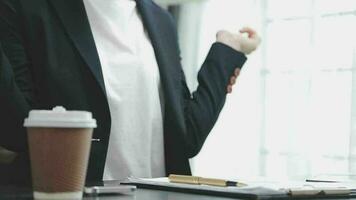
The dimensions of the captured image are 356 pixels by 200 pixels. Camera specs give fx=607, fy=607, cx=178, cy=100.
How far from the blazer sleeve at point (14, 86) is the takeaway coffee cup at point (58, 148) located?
366mm

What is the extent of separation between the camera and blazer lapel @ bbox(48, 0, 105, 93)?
1.19 metres

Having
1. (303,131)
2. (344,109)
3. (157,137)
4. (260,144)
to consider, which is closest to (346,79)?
(344,109)

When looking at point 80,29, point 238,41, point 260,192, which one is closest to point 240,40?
point 238,41

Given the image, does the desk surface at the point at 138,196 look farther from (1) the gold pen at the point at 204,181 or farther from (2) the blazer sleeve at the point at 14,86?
(2) the blazer sleeve at the point at 14,86

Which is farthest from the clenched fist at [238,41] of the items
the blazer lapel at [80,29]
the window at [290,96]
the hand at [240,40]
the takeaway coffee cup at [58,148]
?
the takeaway coffee cup at [58,148]

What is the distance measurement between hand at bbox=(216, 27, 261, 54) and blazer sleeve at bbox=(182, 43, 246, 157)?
0.07 ft

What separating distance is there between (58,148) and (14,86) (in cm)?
41

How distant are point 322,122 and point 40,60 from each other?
119 centimetres

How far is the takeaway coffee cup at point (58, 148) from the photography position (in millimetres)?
649

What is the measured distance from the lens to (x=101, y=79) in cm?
119

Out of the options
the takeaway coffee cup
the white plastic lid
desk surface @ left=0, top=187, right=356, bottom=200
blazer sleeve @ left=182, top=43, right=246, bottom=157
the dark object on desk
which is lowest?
desk surface @ left=0, top=187, right=356, bottom=200

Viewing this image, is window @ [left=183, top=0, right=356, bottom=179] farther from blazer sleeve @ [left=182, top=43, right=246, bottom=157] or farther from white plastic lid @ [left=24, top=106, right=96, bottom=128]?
white plastic lid @ [left=24, top=106, right=96, bottom=128]

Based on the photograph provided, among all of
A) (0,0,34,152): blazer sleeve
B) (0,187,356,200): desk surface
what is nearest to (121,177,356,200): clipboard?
(0,187,356,200): desk surface

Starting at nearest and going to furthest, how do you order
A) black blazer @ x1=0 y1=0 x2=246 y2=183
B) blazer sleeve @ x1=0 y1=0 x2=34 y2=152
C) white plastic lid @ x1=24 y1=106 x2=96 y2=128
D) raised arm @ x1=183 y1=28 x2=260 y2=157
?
1. white plastic lid @ x1=24 y1=106 x2=96 y2=128
2. blazer sleeve @ x1=0 y1=0 x2=34 y2=152
3. black blazer @ x1=0 y1=0 x2=246 y2=183
4. raised arm @ x1=183 y1=28 x2=260 y2=157
